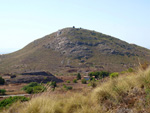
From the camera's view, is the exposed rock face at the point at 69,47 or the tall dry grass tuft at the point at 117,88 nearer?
the tall dry grass tuft at the point at 117,88

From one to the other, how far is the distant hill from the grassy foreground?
56195 mm

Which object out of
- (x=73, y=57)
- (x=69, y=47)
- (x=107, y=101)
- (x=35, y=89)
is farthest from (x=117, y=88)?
(x=69, y=47)

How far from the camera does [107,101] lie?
17.6 feet

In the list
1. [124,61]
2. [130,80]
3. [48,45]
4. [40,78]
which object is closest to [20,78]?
[40,78]

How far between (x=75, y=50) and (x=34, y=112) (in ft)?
280

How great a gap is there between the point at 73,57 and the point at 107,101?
259ft

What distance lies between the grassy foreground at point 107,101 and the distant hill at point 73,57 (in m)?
56.2

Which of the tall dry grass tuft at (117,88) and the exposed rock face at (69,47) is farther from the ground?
the exposed rock face at (69,47)

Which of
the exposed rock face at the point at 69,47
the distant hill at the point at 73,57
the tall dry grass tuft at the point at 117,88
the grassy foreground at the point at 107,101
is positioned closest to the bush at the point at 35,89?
the grassy foreground at the point at 107,101

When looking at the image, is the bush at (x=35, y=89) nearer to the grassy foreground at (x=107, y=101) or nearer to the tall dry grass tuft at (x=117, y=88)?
the grassy foreground at (x=107, y=101)

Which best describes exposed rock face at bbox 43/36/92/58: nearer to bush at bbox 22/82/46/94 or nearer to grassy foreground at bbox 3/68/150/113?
bush at bbox 22/82/46/94

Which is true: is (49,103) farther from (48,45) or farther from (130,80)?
(48,45)

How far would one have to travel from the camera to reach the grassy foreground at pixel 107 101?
15.3 feet

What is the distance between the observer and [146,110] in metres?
4.30
